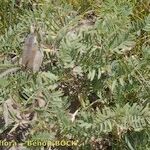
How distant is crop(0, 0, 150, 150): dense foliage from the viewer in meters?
1.74

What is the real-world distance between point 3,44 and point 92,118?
0.53 metres

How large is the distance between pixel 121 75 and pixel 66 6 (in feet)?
1.51

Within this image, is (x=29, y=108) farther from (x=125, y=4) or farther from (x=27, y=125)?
(x=125, y=4)

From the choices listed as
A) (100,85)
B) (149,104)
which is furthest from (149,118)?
(100,85)

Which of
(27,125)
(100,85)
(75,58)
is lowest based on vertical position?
(27,125)

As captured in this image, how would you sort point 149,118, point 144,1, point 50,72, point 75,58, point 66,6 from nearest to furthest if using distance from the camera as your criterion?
point 149,118 → point 75,58 → point 50,72 → point 66,6 → point 144,1

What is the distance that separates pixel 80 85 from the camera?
201 centimetres

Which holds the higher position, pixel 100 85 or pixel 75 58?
pixel 75 58

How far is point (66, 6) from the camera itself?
210 cm

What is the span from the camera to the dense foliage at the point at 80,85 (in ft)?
5.72

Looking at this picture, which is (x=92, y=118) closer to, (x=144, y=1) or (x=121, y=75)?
(x=121, y=75)

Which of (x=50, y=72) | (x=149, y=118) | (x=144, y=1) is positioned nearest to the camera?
(x=149, y=118)

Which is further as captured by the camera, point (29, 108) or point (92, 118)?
point (29, 108)

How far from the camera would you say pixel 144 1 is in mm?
2338
